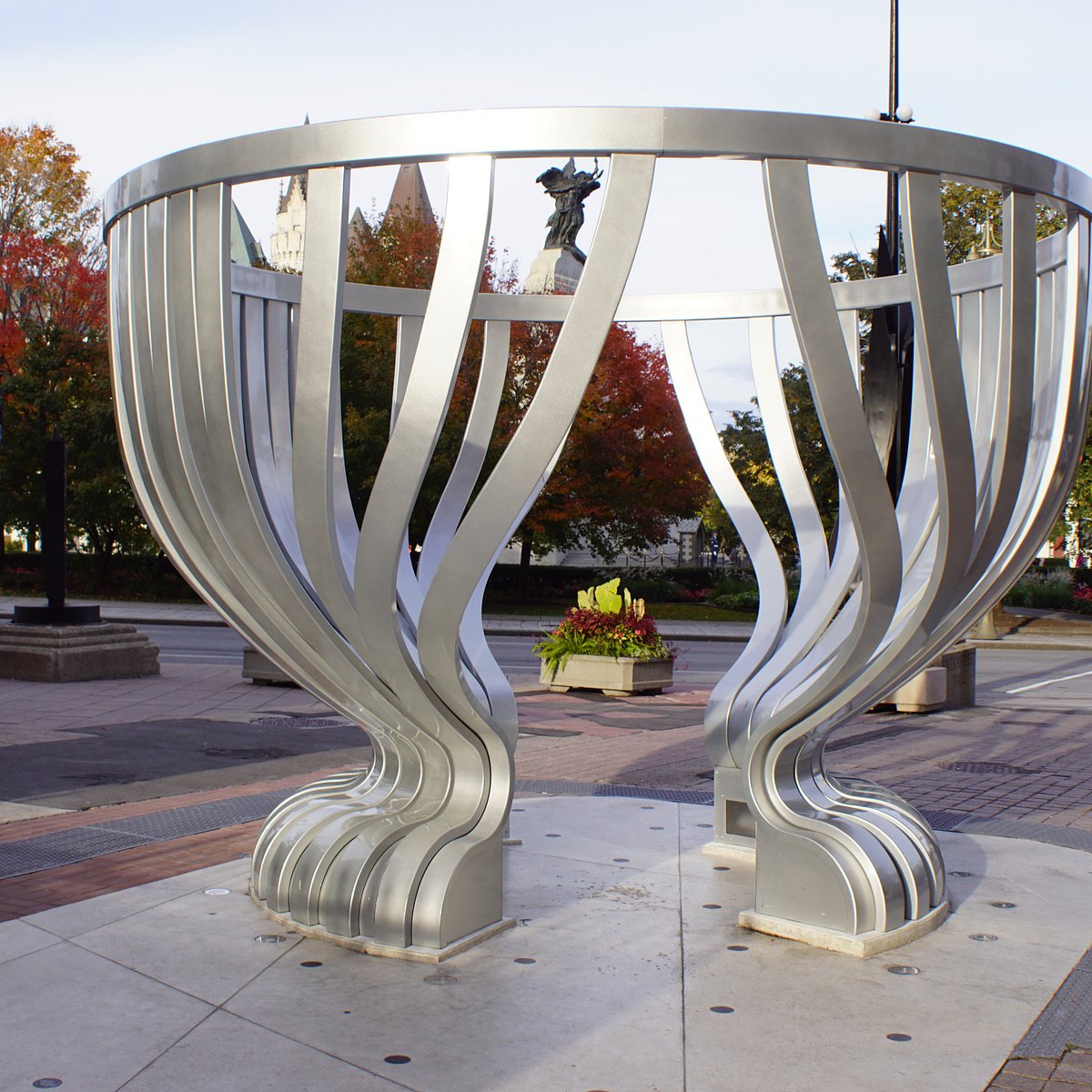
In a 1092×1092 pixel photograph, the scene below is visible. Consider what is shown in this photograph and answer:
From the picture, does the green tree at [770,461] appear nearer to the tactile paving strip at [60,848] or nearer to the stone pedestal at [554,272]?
the stone pedestal at [554,272]

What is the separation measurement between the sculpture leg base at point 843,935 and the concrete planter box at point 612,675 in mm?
8742

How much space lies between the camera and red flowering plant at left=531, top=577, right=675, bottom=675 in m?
13.8

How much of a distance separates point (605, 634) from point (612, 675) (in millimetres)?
543

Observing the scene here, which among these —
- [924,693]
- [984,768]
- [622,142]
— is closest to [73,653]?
[924,693]

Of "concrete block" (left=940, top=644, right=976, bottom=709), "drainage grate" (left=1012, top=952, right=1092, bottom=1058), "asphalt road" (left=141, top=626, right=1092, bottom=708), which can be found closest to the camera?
"drainage grate" (left=1012, top=952, right=1092, bottom=1058)

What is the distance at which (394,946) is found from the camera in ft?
14.3

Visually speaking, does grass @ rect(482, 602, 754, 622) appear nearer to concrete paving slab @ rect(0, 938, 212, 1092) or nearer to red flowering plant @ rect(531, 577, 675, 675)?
red flowering plant @ rect(531, 577, 675, 675)

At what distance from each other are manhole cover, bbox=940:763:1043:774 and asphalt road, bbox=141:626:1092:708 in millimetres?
4665

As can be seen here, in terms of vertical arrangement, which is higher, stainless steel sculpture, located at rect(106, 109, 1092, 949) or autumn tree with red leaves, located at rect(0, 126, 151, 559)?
autumn tree with red leaves, located at rect(0, 126, 151, 559)

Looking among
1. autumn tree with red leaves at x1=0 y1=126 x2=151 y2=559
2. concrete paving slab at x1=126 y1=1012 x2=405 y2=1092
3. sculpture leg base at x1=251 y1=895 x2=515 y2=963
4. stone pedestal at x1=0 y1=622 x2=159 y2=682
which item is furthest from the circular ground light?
autumn tree with red leaves at x1=0 y1=126 x2=151 y2=559

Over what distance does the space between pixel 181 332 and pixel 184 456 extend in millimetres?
443

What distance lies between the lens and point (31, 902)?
4926 millimetres

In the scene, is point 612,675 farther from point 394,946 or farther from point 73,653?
point 394,946

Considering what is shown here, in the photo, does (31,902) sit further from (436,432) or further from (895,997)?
(895,997)
